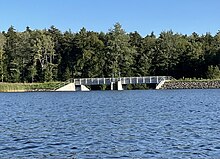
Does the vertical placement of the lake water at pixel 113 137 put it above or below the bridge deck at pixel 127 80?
below

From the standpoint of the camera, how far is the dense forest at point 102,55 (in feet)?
333

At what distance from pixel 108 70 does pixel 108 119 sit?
77429 mm

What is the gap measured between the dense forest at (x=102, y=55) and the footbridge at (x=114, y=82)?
829cm

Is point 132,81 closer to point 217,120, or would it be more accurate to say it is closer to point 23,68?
point 23,68

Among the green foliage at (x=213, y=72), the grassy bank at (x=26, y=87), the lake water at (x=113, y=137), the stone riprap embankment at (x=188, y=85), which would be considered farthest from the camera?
the green foliage at (x=213, y=72)

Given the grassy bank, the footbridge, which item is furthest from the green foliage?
the grassy bank

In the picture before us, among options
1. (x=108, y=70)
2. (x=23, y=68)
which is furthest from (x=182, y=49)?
(x=23, y=68)

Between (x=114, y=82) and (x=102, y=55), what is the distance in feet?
52.7

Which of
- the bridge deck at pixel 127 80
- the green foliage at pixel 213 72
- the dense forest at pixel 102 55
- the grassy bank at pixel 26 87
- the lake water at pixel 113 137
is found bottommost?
the lake water at pixel 113 137

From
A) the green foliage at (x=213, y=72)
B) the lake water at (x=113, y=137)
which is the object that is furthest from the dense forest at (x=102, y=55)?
the lake water at (x=113, y=137)

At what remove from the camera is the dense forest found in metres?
101

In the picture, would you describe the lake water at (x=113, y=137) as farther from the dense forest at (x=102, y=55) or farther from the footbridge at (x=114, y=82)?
the dense forest at (x=102, y=55)

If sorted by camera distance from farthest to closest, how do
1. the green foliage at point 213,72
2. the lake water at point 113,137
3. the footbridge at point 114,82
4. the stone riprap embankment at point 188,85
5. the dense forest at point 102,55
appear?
the dense forest at point 102,55
the green foliage at point 213,72
the footbridge at point 114,82
the stone riprap embankment at point 188,85
the lake water at point 113,137

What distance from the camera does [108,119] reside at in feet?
90.9
